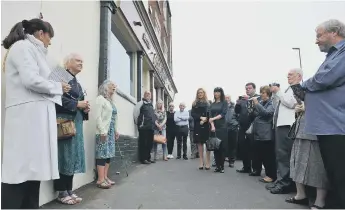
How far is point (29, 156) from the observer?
99.3 inches

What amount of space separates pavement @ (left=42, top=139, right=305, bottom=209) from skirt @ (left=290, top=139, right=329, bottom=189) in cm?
41

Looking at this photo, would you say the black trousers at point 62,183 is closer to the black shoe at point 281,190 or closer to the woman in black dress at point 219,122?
the black shoe at point 281,190

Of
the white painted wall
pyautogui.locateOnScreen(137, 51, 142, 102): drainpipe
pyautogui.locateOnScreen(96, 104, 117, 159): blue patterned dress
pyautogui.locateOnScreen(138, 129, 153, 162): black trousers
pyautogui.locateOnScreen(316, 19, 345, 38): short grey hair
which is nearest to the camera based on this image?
pyautogui.locateOnScreen(316, 19, 345, 38): short grey hair

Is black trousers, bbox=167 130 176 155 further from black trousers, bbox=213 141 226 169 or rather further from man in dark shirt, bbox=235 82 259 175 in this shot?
black trousers, bbox=213 141 226 169

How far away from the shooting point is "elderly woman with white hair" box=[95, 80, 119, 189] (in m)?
4.71

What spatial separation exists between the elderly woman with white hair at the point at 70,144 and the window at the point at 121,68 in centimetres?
275

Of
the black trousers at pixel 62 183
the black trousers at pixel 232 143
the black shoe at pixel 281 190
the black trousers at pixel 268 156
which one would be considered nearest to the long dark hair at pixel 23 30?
the black trousers at pixel 62 183

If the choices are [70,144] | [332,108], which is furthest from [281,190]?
[70,144]

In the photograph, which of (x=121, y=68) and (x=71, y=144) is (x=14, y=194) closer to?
(x=71, y=144)

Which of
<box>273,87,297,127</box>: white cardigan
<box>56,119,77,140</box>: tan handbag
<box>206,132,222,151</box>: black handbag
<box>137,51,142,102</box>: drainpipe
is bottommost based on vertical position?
<box>206,132,222,151</box>: black handbag

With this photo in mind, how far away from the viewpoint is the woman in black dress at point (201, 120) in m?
6.75

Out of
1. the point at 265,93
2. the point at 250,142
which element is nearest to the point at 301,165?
the point at 265,93

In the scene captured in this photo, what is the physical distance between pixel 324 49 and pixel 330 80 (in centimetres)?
51

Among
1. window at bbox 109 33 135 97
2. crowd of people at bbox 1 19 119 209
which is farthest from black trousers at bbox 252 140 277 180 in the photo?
crowd of people at bbox 1 19 119 209
